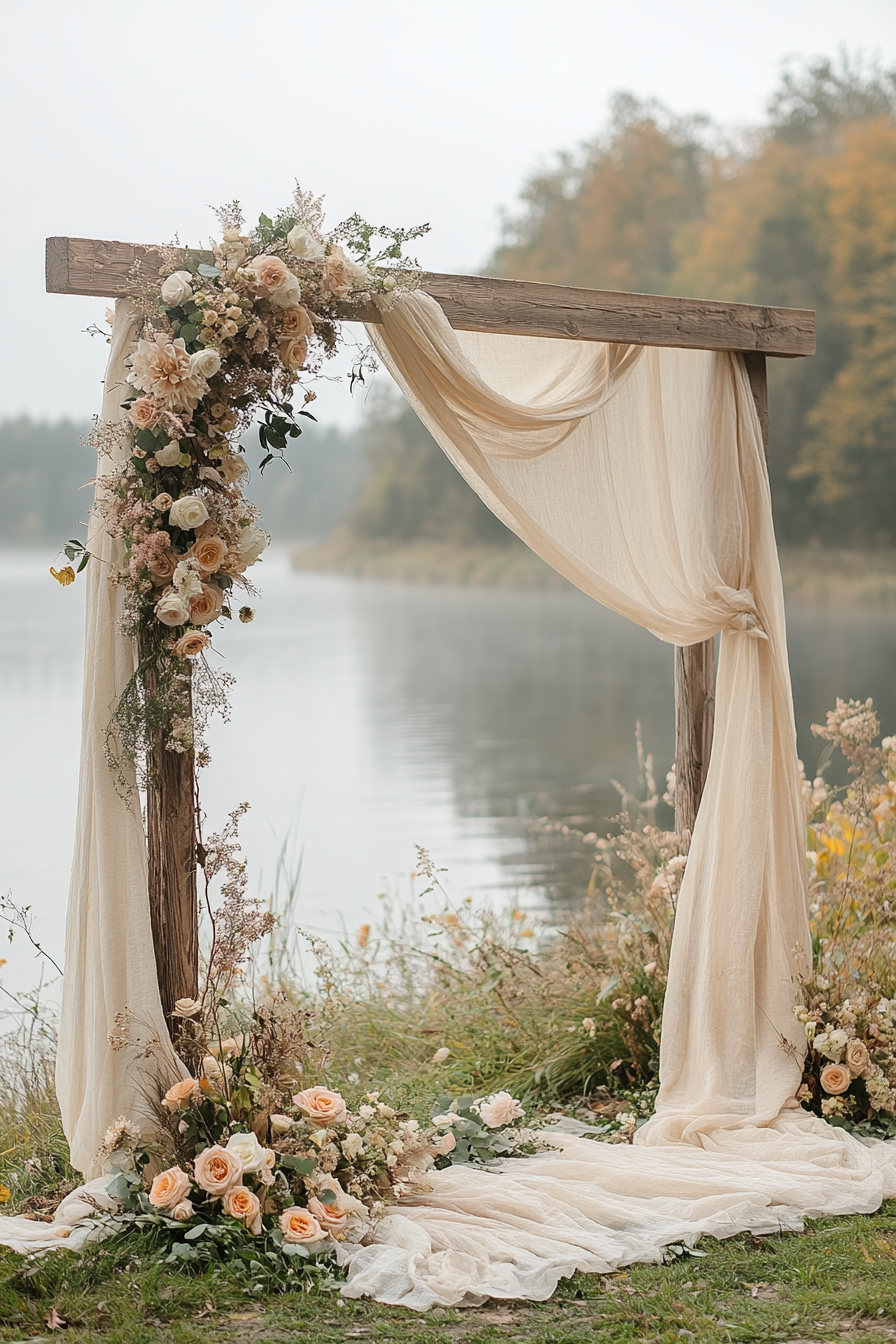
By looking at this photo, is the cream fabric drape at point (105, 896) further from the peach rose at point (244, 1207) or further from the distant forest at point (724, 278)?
the distant forest at point (724, 278)

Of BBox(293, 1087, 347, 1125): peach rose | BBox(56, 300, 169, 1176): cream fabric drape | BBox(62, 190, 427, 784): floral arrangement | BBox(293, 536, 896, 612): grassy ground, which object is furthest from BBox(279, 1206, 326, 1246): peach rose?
BBox(293, 536, 896, 612): grassy ground

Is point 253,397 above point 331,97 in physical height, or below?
below

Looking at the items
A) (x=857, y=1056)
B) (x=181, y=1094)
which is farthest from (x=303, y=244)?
(x=857, y=1056)

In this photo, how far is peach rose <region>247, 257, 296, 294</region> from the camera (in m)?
2.61

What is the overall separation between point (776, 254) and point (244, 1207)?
80.9 feet

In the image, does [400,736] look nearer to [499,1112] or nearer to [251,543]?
[499,1112]

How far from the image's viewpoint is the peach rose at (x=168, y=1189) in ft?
8.11

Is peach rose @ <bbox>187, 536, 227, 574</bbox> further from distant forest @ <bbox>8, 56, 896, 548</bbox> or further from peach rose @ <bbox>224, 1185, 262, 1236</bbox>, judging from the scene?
distant forest @ <bbox>8, 56, 896, 548</bbox>

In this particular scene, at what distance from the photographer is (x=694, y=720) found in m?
3.71

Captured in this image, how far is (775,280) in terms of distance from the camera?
24312 millimetres

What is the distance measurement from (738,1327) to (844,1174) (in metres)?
0.75

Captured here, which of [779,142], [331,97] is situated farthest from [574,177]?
[331,97]

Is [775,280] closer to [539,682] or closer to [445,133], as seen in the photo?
[445,133]

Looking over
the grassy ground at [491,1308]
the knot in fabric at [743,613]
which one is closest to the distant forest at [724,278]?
the knot in fabric at [743,613]
